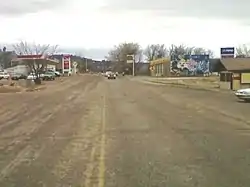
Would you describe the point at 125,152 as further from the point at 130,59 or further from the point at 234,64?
the point at 130,59

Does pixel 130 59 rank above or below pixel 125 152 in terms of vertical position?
above

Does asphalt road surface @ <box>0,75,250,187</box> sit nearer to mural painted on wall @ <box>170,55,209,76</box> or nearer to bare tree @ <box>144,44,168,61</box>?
mural painted on wall @ <box>170,55,209,76</box>

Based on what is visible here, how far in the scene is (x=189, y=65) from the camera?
120938 millimetres

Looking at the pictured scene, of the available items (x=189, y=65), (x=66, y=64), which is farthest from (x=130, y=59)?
(x=189, y=65)

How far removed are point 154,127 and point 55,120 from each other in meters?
4.68

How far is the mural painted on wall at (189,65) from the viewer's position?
119750mm

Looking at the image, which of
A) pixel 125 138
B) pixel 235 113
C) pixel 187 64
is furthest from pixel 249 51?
pixel 125 138

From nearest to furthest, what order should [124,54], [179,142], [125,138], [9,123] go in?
[179,142], [125,138], [9,123], [124,54]

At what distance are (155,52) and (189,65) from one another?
5946cm

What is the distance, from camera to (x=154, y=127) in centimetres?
1720

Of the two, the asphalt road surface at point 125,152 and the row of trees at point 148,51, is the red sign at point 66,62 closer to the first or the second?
the row of trees at point 148,51

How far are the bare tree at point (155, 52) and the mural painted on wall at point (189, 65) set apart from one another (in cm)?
5548

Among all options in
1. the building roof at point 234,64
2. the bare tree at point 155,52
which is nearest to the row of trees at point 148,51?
the bare tree at point 155,52

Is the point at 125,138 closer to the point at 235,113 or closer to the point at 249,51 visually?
→ the point at 235,113
